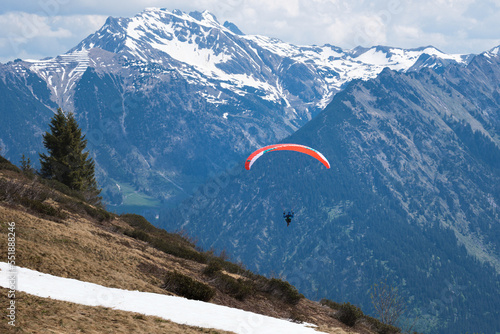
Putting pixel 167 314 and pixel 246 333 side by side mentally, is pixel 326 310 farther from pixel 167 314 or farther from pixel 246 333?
pixel 167 314

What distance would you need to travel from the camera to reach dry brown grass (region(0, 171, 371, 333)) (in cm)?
1973

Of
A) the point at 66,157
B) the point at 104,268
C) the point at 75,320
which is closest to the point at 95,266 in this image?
the point at 104,268

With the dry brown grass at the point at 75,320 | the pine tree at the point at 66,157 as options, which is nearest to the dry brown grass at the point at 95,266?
the dry brown grass at the point at 75,320

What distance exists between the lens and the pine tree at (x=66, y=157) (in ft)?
213

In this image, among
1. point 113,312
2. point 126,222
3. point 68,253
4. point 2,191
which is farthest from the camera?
point 126,222

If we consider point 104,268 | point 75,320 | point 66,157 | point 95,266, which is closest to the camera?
point 75,320

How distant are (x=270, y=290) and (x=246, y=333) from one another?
12.3m

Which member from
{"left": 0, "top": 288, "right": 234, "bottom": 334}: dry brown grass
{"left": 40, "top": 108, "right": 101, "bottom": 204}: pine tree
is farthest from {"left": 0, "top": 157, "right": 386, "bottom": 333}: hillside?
{"left": 40, "top": 108, "right": 101, "bottom": 204}: pine tree

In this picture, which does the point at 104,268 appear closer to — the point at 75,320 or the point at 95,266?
the point at 95,266

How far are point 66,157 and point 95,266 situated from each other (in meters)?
44.1

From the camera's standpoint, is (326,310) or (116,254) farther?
(326,310)

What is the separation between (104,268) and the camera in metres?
27.4

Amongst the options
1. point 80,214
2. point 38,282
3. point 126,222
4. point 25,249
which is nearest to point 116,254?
point 25,249

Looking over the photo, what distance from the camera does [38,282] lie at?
22125mm
